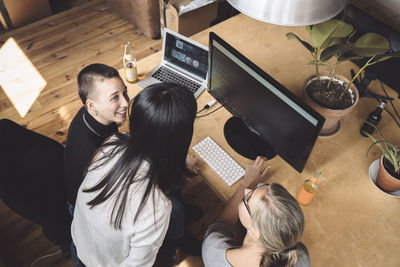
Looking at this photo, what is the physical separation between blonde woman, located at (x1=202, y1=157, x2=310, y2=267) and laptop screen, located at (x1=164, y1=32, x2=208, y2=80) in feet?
2.72

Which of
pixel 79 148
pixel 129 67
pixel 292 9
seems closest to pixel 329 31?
pixel 292 9

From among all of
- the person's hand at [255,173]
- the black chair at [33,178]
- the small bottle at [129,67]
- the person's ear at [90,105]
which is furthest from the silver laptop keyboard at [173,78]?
the black chair at [33,178]

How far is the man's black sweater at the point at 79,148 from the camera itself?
1.52m

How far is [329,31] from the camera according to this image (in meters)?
1.31

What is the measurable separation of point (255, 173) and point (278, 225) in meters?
0.41

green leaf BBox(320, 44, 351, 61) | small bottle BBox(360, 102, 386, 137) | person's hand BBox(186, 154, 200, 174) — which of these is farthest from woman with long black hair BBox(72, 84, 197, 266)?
small bottle BBox(360, 102, 386, 137)

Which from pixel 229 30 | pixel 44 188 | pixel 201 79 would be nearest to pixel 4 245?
pixel 44 188

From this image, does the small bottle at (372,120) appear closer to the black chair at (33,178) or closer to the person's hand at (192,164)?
the person's hand at (192,164)

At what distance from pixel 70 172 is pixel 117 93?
44 cm

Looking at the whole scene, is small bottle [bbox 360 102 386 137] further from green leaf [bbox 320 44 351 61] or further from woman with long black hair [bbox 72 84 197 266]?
woman with long black hair [bbox 72 84 197 266]

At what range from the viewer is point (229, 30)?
2.10 metres

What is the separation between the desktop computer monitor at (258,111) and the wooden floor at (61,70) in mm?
763

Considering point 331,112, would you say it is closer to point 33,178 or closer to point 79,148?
point 79,148

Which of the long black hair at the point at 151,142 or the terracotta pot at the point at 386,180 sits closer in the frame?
the long black hair at the point at 151,142
